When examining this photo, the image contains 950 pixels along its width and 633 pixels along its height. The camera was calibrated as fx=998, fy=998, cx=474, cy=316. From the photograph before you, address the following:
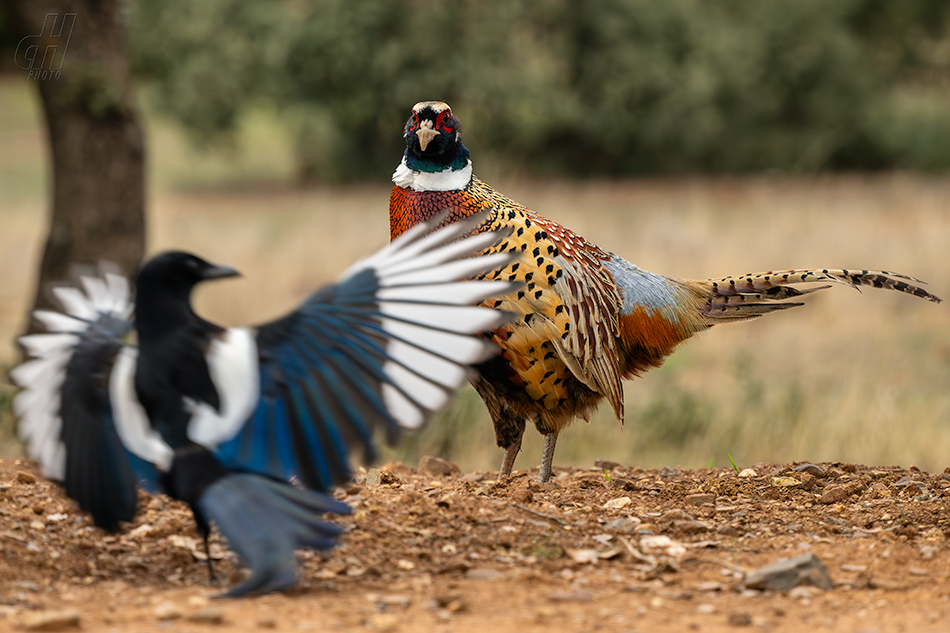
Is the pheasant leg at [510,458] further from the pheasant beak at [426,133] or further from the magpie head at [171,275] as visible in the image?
the magpie head at [171,275]

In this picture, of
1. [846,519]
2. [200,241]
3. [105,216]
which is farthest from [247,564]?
[200,241]

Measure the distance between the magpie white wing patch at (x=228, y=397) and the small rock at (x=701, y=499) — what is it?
76.6 inches

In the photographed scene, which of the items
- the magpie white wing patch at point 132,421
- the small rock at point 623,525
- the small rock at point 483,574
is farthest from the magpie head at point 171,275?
the small rock at point 623,525

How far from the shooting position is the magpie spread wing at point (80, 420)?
117 inches

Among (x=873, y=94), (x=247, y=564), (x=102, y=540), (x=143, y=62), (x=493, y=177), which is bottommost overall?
(x=102, y=540)

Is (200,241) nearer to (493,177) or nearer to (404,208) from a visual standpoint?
(493,177)

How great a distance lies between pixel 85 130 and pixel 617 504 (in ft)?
18.1

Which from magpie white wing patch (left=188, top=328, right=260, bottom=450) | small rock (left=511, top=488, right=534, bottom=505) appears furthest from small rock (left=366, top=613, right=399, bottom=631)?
small rock (left=511, top=488, right=534, bottom=505)

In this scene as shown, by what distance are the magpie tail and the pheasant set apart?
1.53 metres

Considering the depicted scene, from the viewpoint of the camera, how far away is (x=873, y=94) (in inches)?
968

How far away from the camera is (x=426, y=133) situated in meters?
4.20

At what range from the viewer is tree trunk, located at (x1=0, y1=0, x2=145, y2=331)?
24.5ft

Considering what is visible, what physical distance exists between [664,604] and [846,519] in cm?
125

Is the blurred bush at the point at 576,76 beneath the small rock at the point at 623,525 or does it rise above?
above
